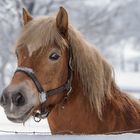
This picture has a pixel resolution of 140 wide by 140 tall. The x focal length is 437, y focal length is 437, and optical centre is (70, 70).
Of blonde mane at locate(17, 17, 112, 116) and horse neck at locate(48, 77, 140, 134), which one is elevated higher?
blonde mane at locate(17, 17, 112, 116)

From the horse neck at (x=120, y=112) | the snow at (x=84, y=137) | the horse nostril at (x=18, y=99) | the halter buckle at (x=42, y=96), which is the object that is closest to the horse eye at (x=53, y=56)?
the halter buckle at (x=42, y=96)

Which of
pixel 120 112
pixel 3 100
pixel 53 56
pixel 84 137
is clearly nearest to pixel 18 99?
pixel 3 100

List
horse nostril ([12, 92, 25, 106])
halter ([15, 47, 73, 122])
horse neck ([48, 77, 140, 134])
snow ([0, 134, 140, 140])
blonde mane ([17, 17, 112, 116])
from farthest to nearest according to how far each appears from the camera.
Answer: horse neck ([48, 77, 140, 134]) → blonde mane ([17, 17, 112, 116]) → halter ([15, 47, 73, 122]) → horse nostril ([12, 92, 25, 106]) → snow ([0, 134, 140, 140])

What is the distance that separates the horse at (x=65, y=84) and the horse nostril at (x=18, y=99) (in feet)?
0.05

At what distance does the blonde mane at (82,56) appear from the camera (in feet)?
10.3

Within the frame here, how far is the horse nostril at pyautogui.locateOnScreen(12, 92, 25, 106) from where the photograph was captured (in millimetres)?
2889

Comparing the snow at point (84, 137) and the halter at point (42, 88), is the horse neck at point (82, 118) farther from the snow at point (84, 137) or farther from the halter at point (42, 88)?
the snow at point (84, 137)

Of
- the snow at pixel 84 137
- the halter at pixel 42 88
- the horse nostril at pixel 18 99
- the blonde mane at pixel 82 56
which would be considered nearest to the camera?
the snow at pixel 84 137

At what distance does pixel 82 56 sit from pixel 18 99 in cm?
65

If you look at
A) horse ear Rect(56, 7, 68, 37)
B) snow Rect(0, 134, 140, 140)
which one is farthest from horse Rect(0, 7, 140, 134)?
snow Rect(0, 134, 140, 140)

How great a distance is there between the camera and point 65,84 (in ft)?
10.5

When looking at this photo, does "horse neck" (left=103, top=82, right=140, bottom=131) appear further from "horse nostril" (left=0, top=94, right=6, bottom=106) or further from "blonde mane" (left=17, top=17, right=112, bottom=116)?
"horse nostril" (left=0, top=94, right=6, bottom=106)

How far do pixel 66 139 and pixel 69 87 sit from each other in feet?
2.43

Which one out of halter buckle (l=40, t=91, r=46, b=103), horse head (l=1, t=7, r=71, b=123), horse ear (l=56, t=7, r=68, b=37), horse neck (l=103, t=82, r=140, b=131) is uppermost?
horse ear (l=56, t=7, r=68, b=37)
